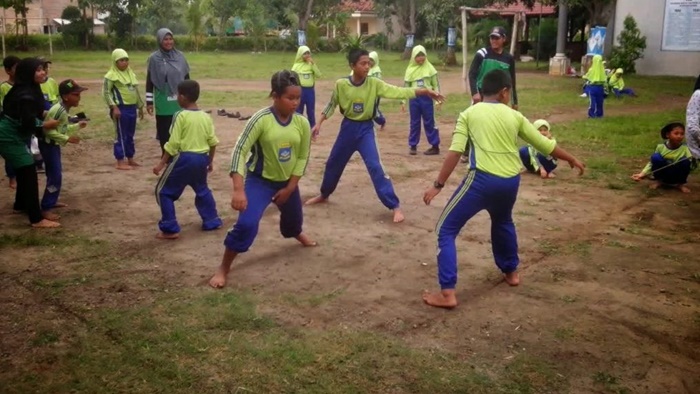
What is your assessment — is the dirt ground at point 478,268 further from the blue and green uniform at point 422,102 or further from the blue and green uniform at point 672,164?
the blue and green uniform at point 422,102

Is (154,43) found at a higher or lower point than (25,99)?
higher

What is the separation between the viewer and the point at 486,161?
5109 millimetres

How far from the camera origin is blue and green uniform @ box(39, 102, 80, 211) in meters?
7.45

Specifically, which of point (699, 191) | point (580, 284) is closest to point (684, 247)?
point (580, 284)

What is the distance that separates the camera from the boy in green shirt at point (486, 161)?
5109 millimetres

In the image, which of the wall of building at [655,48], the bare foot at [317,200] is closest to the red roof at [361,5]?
the wall of building at [655,48]

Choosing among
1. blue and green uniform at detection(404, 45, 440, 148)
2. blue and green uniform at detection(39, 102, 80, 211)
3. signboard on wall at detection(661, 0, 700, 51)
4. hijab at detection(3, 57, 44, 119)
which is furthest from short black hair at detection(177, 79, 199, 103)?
signboard on wall at detection(661, 0, 700, 51)

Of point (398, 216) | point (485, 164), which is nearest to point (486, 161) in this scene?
point (485, 164)

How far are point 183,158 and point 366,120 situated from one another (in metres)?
2.08

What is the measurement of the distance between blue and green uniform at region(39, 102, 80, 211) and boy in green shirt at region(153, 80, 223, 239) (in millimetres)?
1307

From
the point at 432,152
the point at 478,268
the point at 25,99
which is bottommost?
the point at 478,268

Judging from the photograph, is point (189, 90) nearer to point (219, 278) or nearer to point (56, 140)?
point (56, 140)

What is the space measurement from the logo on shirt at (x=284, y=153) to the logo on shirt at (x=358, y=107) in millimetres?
2140

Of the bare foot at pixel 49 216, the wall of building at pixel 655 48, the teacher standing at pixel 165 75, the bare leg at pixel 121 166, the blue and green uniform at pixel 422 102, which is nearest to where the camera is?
the bare foot at pixel 49 216
